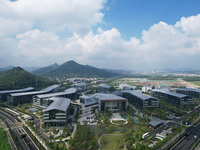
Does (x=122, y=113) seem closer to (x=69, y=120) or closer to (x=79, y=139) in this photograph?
(x=69, y=120)

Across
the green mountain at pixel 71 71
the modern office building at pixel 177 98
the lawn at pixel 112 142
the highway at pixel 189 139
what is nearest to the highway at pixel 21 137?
the lawn at pixel 112 142

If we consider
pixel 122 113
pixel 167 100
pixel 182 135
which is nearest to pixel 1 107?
pixel 122 113

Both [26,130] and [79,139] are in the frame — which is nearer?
[79,139]

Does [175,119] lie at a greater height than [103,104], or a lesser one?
lesser

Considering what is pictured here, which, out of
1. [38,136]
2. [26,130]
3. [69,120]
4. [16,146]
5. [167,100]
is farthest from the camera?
[167,100]

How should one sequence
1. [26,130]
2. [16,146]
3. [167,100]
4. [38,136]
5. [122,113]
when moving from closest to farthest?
[16,146], [38,136], [26,130], [122,113], [167,100]

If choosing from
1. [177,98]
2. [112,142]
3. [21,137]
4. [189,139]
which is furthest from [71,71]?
[189,139]

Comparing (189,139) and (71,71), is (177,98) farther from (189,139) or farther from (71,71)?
(71,71)
